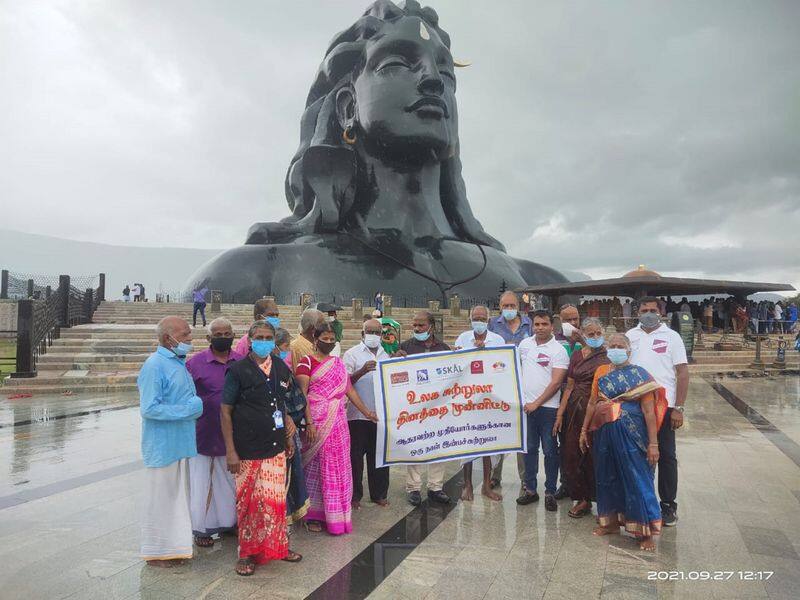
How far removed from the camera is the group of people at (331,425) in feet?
11.1

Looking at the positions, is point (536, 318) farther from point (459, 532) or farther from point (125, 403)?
point (125, 403)

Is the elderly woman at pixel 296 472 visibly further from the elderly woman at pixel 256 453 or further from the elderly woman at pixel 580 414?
the elderly woman at pixel 580 414

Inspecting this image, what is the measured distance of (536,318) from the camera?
450 cm

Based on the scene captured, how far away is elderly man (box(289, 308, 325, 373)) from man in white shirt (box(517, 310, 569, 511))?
5.67 feet

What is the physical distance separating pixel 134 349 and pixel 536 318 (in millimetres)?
11755

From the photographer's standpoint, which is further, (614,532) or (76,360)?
(76,360)

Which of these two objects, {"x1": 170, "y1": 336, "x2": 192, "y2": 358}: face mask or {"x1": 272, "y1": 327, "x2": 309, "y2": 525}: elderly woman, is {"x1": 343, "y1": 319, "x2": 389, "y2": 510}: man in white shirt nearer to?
{"x1": 272, "y1": 327, "x2": 309, "y2": 525}: elderly woman

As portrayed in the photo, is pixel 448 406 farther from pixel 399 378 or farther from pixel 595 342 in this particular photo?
pixel 595 342

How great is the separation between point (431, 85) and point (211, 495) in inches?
830

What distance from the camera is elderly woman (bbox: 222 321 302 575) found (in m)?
3.34

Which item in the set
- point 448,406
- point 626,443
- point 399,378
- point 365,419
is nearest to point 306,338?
point 399,378

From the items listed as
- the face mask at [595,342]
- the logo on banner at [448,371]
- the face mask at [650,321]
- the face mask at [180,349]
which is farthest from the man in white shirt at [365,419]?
the face mask at [650,321]

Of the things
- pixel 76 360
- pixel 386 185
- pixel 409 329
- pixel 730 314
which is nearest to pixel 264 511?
pixel 76 360

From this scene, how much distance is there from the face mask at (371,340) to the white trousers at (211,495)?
53.3 inches
